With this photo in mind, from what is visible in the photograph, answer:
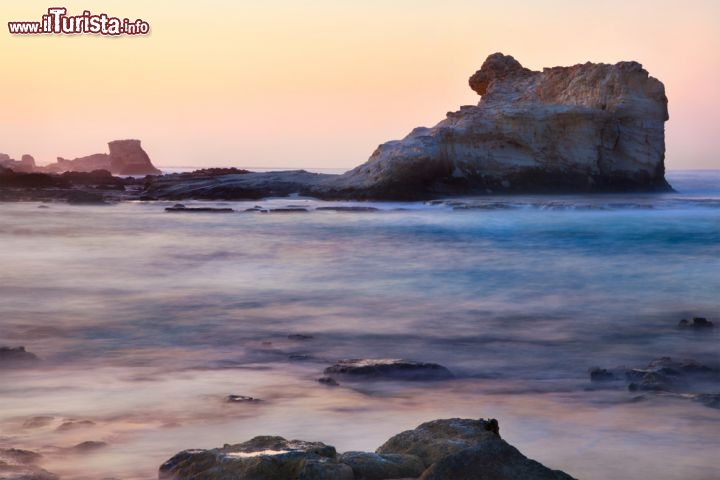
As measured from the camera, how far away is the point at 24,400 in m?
5.93

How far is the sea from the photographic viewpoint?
16.9ft

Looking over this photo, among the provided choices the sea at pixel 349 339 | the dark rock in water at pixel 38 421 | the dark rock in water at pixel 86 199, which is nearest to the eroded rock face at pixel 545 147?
the dark rock in water at pixel 86 199

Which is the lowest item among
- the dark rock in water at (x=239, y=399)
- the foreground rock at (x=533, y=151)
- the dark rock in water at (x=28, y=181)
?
the dark rock in water at (x=239, y=399)

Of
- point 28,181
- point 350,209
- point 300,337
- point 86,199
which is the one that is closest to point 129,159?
point 28,181

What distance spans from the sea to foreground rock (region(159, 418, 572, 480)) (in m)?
0.73

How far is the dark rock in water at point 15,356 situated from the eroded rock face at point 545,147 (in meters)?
29.9

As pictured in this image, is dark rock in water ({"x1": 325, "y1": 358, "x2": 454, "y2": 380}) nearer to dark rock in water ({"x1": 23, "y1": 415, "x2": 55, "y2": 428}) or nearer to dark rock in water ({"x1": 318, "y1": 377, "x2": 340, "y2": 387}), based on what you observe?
dark rock in water ({"x1": 318, "y1": 377, "x2": 340, "y2": 387})

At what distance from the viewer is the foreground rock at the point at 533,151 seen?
37.8m

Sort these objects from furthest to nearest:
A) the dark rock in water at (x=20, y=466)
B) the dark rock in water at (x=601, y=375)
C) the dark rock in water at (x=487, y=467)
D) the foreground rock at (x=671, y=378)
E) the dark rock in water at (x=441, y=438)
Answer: the dark rock in water at (x=601, y=375), the foreground rock at (x=671, y=378), the dark rock in water at (x=20, y=466), the dark rock in water at (x=441, y=438), the dark rock in water at (x=487, y=467)

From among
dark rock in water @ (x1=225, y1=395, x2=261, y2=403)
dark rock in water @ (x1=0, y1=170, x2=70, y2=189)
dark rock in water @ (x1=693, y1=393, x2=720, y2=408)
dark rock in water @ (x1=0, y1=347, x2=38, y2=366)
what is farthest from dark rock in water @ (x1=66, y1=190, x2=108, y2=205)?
dark rock in water @ (x1=693, y1=393, x2=720, y2=408)

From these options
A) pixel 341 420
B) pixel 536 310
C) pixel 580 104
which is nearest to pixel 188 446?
pixel 341 420

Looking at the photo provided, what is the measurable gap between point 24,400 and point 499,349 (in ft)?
13.5

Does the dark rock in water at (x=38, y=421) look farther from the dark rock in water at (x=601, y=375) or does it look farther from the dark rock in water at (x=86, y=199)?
the dark rock in water at (x=86, y=199)

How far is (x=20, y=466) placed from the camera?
4.25m
